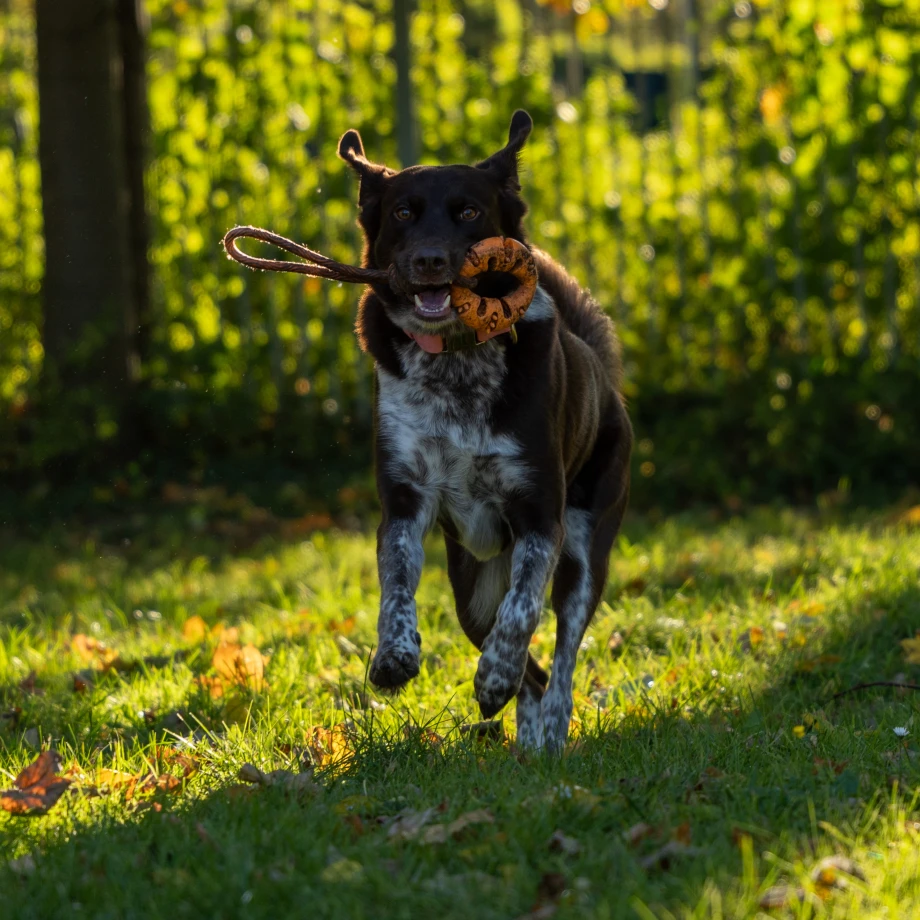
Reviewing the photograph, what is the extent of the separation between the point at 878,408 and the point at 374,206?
508 centimetres

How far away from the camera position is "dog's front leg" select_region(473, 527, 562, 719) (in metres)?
3.95

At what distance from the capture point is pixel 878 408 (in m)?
8.70

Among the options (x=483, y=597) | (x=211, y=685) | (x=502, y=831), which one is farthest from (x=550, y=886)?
(x=211, y=685)

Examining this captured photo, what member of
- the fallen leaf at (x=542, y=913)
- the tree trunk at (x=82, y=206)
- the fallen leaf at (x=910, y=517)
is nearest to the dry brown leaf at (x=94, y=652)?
the fallen leaf at (x=542, y=913)

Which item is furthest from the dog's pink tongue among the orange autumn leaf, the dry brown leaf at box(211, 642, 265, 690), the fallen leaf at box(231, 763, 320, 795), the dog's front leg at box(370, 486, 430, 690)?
the orange autumn leaf

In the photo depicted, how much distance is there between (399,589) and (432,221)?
1.17m

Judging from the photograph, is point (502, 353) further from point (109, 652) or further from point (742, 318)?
point (742, 318)

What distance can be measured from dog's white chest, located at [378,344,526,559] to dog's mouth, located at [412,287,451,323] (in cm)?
15

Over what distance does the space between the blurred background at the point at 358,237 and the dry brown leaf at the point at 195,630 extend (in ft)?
11.2

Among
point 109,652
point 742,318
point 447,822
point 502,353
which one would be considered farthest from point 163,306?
point 447,822

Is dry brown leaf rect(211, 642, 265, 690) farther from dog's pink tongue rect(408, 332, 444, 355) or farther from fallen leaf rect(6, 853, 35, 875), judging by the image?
fallen leaf rect(6, 853, 35, 875)

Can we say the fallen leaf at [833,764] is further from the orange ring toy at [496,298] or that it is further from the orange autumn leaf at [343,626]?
the orange autumn leaf at [343,626]

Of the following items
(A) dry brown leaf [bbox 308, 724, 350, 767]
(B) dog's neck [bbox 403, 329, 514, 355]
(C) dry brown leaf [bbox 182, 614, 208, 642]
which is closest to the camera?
(A) dry brown leaf [bbox 308, 724, 350, 767]

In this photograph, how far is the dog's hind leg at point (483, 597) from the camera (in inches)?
178
